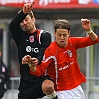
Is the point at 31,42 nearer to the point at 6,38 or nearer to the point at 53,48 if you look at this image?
the point at 53,48

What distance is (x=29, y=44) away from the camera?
27.3 feet

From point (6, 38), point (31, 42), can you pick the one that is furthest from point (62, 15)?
point (31, 42)

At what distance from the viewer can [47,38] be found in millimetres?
8266

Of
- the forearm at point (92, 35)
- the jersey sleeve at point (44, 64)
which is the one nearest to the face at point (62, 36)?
the jersey sleeve at point (44, 64)

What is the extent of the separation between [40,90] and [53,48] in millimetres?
745

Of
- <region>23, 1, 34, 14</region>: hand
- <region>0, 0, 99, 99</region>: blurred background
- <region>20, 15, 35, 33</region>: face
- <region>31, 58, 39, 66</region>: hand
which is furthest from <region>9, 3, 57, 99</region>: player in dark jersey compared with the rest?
<region>0, 0, 99, 99</region>: blurred background

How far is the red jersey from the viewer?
7918 millimetres

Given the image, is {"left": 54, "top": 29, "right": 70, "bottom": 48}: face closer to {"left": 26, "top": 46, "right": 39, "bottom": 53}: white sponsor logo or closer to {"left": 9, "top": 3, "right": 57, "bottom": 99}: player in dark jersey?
{"left": 9, "top": 3, "right": 57, "bottom": 99}: player in dark jersey

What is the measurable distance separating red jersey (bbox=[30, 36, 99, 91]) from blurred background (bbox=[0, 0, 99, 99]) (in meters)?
5.75

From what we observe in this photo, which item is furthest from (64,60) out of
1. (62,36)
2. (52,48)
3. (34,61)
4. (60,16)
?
(60,16)

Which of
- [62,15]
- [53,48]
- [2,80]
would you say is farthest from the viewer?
[62,15]

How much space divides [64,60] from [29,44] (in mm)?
651

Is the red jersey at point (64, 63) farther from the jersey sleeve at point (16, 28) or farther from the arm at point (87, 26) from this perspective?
the jersey sleeve at point (16, 28)

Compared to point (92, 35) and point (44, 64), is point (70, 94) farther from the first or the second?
point (92, 35)
